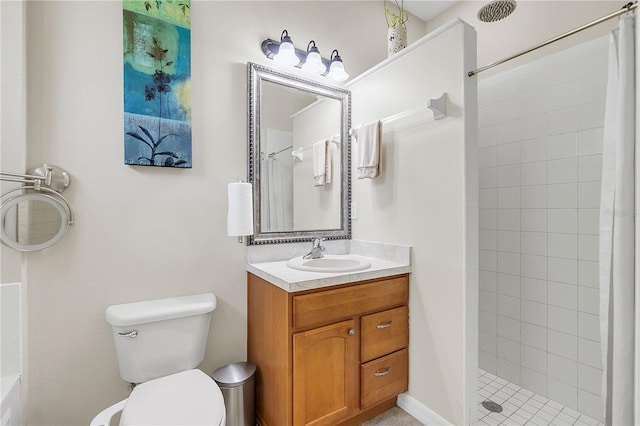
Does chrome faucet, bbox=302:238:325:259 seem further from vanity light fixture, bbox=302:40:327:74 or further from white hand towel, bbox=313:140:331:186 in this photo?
vanity light fixture, bbox=302:40:327:74

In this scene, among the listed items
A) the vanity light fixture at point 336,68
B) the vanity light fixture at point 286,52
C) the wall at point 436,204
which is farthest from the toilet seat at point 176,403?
the vanity light fixture at point 336,68

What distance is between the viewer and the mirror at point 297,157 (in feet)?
6.03

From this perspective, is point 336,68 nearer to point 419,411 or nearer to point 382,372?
point 382,372

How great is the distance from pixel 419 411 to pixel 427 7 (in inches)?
116

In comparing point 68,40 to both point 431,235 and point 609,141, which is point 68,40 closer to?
point 431,235

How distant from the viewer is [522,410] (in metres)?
1.83

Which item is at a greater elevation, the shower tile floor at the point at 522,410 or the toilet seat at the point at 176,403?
the toilet seat at the point at 176,403

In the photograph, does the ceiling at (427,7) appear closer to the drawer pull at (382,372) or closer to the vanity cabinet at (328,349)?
the vanity cabinet at (328,349)

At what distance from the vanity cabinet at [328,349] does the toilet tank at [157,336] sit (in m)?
0.33

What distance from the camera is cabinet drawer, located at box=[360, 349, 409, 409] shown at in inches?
63.1

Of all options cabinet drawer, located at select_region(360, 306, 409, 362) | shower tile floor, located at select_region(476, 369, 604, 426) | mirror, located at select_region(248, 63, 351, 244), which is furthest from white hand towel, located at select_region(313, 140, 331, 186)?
shower tile floor, located at select_region(476, 369, 604, 426)

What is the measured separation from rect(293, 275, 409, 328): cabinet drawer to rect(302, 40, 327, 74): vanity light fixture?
141 centimetres

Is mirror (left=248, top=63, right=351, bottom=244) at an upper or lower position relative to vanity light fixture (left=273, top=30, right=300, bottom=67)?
lower

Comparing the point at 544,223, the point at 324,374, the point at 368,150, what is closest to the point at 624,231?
the point at 544,223
